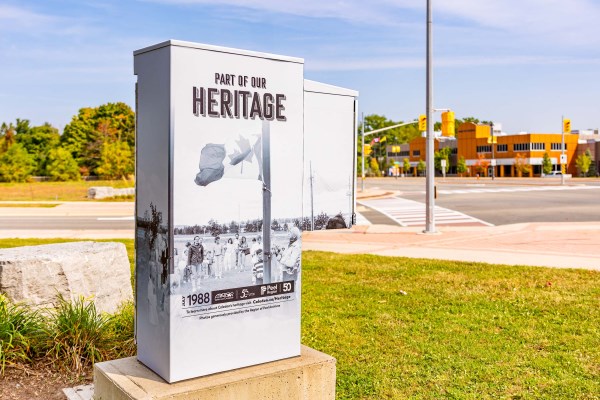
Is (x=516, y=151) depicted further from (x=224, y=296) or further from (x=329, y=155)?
(x=224, y=296)

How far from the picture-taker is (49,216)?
26.2 metres

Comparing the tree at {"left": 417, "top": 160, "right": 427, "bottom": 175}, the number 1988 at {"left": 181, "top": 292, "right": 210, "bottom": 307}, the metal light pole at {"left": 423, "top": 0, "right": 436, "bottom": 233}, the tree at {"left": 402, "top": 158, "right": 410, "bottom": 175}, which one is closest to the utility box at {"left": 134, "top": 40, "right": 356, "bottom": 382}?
the number 1988 at {"left": 181, "top": 292, "right": 210, "bottom": 307}

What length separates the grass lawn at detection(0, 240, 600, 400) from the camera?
5.23 metres

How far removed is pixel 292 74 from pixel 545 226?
1758 cm

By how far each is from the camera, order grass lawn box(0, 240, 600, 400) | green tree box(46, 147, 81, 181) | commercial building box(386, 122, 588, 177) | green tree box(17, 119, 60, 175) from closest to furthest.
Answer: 1. grass lawn box(0, 240, 600, 400)
2. green tree box(46, 147, 81, 181)
3. green tree box(17, 119, 60, 175)
4. commercial building box(386, 122, 588, 177)

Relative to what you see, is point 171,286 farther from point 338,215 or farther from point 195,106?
point 338,215

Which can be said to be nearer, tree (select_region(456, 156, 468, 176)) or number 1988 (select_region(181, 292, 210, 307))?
number 1988 (select_region(181, 292, 210, 307))

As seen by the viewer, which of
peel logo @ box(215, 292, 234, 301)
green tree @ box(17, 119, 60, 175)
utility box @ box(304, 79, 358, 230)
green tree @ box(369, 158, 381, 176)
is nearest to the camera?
peel logo @ box(215, 292, 234, 301)

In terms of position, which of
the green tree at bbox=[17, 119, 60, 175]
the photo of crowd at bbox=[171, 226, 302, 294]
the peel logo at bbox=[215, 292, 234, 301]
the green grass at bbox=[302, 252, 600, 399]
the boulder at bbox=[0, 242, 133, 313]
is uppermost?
the green tree at bbox=[17, 119, 60, 175]

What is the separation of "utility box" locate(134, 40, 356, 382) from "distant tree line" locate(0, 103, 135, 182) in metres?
61.8

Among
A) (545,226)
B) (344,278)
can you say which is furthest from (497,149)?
(344,278)

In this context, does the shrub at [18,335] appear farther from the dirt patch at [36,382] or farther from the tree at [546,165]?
the tree at [546,165]

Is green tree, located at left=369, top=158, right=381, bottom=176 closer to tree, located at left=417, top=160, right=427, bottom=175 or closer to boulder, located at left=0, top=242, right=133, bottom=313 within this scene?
tree, located at left=417, top=160, right=427, bottom=175

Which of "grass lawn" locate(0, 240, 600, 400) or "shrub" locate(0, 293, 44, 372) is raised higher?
"shrub" locate(0, 293, 44, 372)
